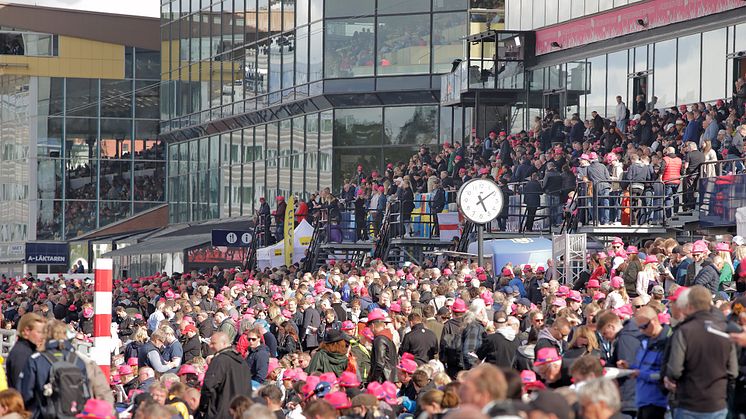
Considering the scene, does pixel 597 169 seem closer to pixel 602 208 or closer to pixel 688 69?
pixel 602 208

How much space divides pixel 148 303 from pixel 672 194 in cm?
1262

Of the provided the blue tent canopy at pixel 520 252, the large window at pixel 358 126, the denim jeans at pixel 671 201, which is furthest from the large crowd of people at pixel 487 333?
the large window at pixel 358 126

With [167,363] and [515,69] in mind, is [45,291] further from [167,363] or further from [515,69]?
[167,363]

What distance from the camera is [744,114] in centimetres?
3000

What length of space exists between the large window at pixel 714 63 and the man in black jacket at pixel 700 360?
2523cm

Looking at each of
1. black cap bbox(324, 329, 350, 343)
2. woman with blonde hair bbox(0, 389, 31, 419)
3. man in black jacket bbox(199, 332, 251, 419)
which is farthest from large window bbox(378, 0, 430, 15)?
woman with blonde hair bbox(0, 389, 31, 419)

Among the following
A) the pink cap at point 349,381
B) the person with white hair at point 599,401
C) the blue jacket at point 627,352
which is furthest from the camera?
the pink cap at point 349,381

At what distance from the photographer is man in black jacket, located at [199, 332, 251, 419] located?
560 inches

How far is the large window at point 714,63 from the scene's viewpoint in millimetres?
35688

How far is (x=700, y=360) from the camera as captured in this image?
35.8ft

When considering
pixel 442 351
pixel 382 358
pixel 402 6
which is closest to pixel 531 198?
pixel 442 351

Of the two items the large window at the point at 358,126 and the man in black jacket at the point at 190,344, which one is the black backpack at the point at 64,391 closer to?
the man in black jacket at the point at 190,344

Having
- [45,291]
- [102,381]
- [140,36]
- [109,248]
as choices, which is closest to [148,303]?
[45,291]

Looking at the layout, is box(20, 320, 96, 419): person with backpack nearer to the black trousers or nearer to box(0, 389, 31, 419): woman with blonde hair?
box(0, 389, 31, 419): woman with blonde hair
